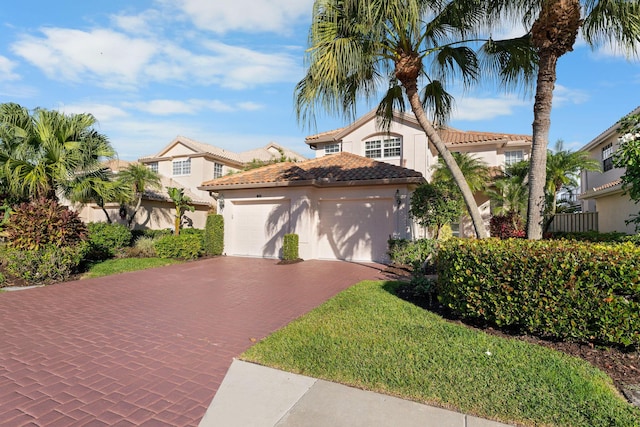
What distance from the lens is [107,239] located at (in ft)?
48.1

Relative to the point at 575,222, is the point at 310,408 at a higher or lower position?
lower

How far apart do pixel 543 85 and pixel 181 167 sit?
25792 mm

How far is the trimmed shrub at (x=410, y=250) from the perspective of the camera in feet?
39.5

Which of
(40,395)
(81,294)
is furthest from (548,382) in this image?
(81,294)

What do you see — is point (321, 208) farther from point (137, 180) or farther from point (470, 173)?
point (137, 180)

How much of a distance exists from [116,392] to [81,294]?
5807mm

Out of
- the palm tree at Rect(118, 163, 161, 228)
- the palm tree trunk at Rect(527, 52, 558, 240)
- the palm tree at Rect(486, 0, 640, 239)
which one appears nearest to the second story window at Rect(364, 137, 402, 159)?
the palm tree at Rect(118, 163, 161, 228)

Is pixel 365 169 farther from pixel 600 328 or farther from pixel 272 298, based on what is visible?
pixel 600 328

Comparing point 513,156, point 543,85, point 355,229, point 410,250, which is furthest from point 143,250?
point 513,156

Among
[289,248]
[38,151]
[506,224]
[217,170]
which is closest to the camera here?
[38,151]

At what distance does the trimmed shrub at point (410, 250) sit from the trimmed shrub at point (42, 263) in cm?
1058

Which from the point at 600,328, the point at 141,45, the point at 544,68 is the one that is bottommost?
the point at 600,328

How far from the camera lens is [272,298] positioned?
7.90m

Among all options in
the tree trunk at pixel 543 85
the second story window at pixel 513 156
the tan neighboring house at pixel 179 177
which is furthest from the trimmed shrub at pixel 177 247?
the second story window at pixel 513 156
